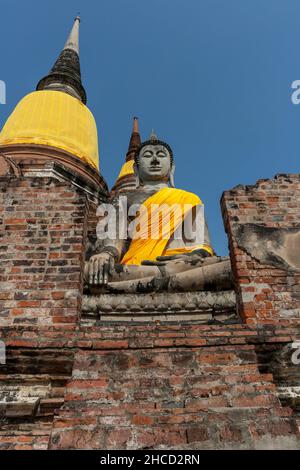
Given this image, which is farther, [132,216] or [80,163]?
[80,163]

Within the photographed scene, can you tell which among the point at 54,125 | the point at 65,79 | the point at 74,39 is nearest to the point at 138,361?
the point at 54,125

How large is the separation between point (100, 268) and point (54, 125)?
7.06 meters

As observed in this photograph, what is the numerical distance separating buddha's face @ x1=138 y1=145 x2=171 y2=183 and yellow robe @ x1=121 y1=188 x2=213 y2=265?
0.57 m

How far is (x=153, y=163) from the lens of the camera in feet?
24.6

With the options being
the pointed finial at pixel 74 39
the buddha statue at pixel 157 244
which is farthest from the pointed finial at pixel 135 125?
the buddha statue at pixel 157 244

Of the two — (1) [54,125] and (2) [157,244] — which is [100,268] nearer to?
(2) [157,244]

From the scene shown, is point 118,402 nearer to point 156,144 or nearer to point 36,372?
point 36,372

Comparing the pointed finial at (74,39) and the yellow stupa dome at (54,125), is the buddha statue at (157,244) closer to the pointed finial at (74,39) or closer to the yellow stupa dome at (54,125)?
the yellow stupa dome at (54,125)

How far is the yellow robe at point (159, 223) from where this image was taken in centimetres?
571

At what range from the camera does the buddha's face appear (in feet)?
24.5

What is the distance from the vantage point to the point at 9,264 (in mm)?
3951
